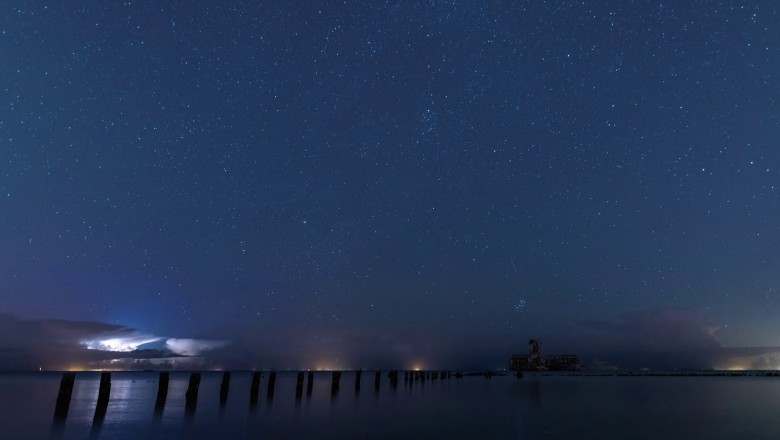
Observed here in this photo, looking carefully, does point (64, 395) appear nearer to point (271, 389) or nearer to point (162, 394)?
point (162, 394)

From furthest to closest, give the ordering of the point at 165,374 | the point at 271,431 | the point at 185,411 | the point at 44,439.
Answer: the point at 165,374
the point at 185,411
the point at 271,431
the point at 44,439

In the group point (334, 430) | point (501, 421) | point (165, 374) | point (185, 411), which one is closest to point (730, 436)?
point (501, 421)

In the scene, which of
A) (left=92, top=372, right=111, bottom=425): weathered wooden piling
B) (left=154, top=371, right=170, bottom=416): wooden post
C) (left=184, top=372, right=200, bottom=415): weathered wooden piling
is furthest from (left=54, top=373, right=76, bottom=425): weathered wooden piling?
(left=184, top=372, right=200, bottom=415): weathered wooden piling

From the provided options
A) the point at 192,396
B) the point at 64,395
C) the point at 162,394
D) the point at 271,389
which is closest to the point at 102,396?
the point at 64,395

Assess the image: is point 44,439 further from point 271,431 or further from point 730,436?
point 730,436

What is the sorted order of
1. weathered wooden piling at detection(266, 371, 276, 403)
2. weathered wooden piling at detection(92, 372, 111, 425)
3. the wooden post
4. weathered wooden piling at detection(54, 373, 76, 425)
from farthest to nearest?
weathered wooden piling at detection(266, 371, 276, 403), the wooden post, weathered wooden piling at detection(92, 372, 111, 425), weathered wooden piling at detection(54, 373, 76, 425)

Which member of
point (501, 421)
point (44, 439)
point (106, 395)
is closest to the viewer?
point (44, 439)

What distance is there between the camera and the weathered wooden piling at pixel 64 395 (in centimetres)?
2667

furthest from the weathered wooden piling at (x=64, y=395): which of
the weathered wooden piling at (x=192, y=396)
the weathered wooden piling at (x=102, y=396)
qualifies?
the weathered wooden piling at (x=192, y=396)

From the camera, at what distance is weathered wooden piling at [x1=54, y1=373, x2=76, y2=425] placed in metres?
26.7

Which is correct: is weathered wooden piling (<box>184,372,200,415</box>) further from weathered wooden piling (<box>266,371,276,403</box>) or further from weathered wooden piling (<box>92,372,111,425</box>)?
weathered wooden piling (<box>266,371,276,403</box>)

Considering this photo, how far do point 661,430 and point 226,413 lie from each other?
23915 millimetres

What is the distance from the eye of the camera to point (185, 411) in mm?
32250

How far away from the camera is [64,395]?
2731 cm
